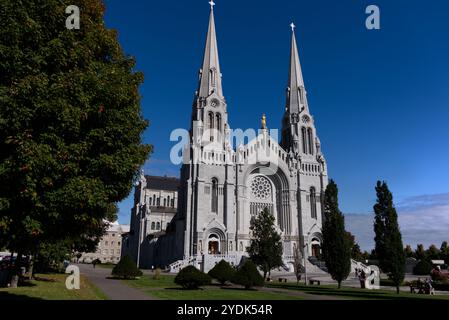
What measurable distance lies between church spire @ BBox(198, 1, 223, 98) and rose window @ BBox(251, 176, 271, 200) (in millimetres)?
17215

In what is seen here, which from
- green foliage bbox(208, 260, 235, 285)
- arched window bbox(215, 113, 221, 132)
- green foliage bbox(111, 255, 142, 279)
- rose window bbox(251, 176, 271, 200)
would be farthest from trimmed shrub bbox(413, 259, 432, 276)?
green foliage bbox(111, 255, 142, 279)

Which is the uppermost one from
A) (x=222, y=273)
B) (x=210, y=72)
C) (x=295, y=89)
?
(x=210, y=72)

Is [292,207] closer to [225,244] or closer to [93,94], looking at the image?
[225,244]

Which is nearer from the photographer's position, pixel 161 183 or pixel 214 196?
pixel 214 196

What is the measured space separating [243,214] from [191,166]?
470 inches

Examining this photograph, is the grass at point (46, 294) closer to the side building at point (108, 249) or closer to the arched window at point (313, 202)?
the arched window at point (313, 202)

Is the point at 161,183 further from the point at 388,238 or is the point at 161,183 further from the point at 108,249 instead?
the point at 388,238

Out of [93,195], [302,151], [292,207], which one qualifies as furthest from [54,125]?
[302,151]

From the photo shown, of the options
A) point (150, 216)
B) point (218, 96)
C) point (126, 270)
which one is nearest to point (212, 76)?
point (218, 96)

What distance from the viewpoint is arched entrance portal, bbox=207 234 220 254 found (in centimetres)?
5828

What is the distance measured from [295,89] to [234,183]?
83.0 feet

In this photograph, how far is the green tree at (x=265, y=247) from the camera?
123 feet

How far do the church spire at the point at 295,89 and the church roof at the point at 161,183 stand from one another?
122ft

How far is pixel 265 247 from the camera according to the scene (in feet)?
123
